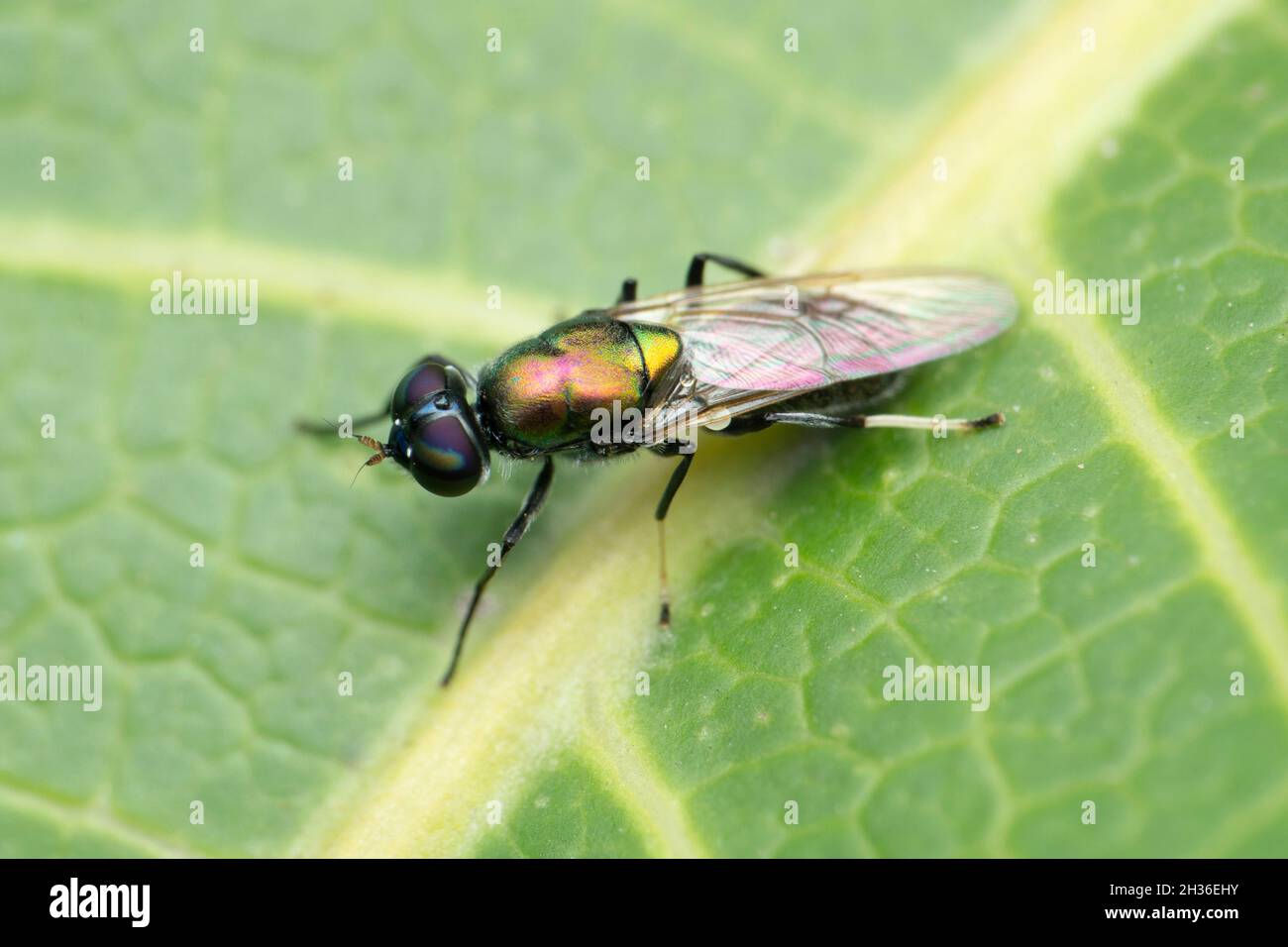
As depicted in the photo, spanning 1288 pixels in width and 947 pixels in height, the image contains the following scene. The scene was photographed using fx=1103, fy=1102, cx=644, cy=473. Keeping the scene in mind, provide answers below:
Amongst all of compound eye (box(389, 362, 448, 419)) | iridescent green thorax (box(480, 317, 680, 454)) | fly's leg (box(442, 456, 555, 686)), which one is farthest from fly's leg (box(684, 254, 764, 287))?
compound eye (box(389, 362, 448, 419))

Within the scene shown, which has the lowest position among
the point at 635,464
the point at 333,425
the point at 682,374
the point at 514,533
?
the point at 514,533

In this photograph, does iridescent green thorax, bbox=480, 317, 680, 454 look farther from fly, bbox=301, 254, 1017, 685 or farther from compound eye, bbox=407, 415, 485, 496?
compound eye, bbox=407, 415, 485, 496

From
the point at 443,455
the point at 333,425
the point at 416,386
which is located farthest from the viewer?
the point at 333,425

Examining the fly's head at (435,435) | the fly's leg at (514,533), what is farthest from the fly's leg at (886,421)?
the fly's head at (435,435)

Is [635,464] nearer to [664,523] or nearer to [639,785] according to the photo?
[664,523]

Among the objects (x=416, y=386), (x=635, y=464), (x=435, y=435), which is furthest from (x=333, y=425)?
(x=635, y=464)

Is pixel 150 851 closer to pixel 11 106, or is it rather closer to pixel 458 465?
pixel 458 465
